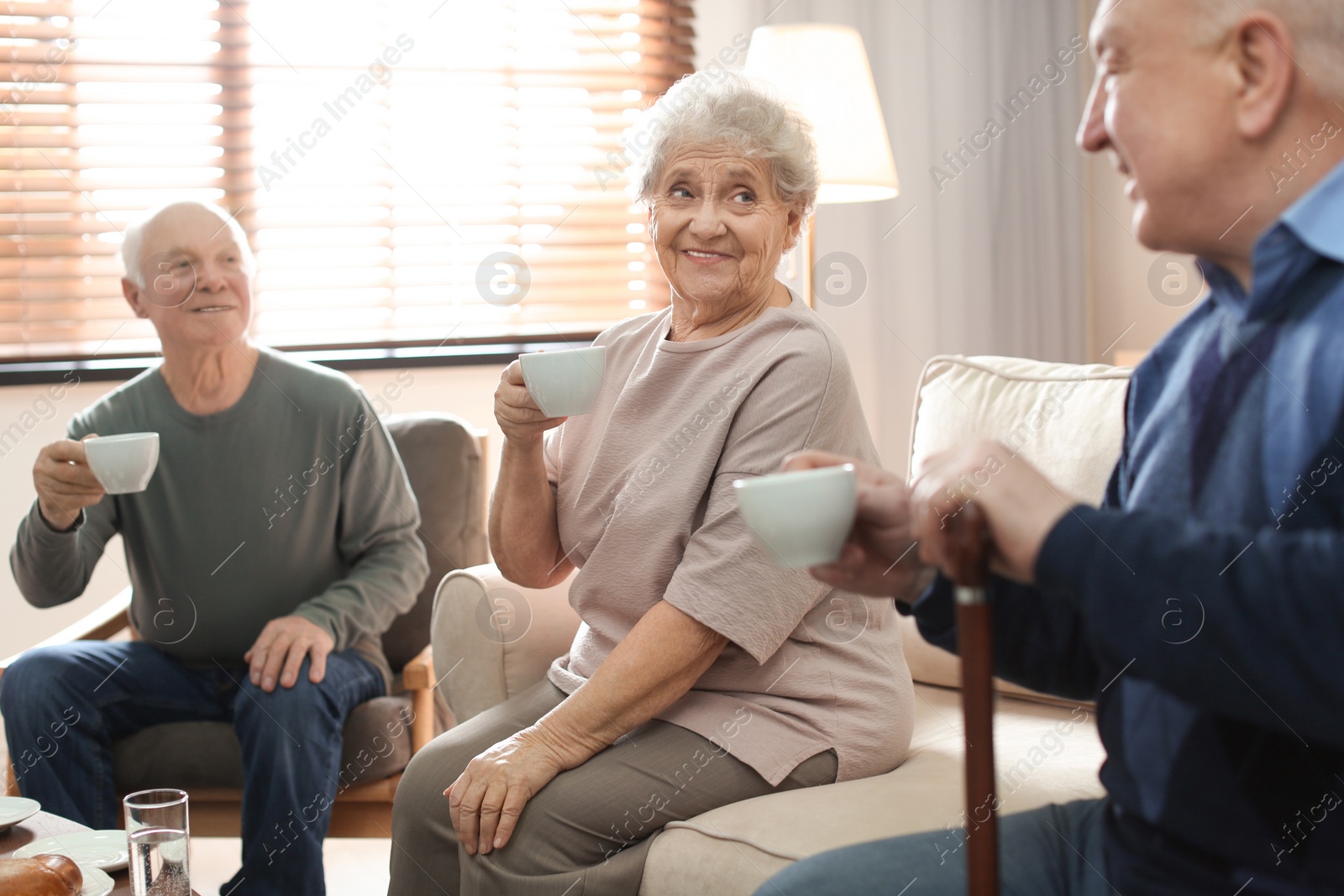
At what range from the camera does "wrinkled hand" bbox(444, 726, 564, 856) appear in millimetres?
1207

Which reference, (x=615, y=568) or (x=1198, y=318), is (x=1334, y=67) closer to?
(x=1198, y=318)

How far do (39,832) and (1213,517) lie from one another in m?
1.26

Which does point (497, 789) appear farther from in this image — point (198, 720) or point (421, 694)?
point (198, 720)

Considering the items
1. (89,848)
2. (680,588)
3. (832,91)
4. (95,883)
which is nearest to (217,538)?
(89,848)

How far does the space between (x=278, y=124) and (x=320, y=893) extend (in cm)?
205

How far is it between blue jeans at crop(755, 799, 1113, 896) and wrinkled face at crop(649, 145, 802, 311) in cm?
77

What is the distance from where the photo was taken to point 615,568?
4.54ft

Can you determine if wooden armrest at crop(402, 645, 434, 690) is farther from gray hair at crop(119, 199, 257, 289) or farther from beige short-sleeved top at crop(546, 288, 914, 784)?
gray hair at crop(119, 199, 257, 289)

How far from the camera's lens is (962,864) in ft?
2.86

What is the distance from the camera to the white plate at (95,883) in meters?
1.04

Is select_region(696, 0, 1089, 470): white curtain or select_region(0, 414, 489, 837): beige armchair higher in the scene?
select_region(696, 0, 1089, 470): white curtain

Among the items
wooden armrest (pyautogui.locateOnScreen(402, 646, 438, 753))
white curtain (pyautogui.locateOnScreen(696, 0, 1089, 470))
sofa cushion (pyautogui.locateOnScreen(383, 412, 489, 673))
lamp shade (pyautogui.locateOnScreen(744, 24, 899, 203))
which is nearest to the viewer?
wooden armrest (pyautogui.locateOnScreen(402, 646, 438, 753))

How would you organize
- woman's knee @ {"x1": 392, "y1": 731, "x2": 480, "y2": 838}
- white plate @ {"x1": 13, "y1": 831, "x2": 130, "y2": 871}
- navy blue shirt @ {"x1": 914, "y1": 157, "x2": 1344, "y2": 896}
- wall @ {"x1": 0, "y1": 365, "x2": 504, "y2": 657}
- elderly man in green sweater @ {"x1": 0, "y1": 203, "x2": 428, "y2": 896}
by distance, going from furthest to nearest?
1. wall @ {"x1": 0, "y1": 365, "x2": 504, "y2": 657}
2. elderly man in green sweater @ {"x1": 0, "y1": 203, "x2": 428, "y2": 896}
3. woman's knee @ {"x1": 392, "y1": 731, "x2": 480, "y2": 838}
4. white plate @ {"x1": 13, "y1": 831, "x2": 130, "y2": 871}
5. navy blue shirt @ {"x1": 914, "y1": 157, "x2": 1344, "y2": 896}

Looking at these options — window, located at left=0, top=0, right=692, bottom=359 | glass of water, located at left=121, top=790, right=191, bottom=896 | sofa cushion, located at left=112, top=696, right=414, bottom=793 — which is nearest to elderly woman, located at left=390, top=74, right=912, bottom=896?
glass of water, located at left=121, top=790, right=191, bottom=896
